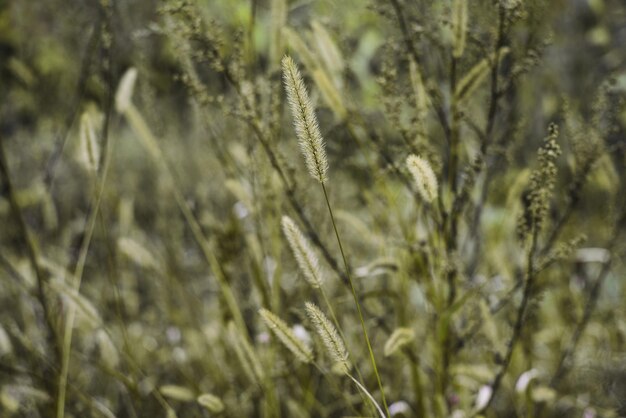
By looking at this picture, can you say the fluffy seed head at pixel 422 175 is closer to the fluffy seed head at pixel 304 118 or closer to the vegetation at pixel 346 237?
the vegetation at pixel 346 237

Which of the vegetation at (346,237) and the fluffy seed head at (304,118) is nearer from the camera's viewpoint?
the fluffy seed head at (304,118)

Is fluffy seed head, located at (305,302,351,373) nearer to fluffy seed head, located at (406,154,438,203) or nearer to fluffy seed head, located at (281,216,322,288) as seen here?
fluffy seed head, located at (281,216,322,288)

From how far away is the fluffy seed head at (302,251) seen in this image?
2.35 feet

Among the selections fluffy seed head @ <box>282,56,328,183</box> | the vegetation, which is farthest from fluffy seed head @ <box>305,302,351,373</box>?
fluffy seed head @ <box>282,56,328,183</box>

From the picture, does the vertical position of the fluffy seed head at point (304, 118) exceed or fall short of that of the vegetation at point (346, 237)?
it exceeds it

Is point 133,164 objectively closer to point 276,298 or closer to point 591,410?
point 276,298

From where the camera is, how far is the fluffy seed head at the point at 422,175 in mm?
712

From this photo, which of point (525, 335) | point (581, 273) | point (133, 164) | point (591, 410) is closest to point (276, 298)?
point (525, 335)

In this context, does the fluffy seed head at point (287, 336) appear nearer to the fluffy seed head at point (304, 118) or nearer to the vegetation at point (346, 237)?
the vegetation at point (346, 237)

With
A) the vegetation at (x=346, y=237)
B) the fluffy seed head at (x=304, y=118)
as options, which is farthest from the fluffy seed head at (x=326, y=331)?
the fluffy seed head at (x=304, y=118)

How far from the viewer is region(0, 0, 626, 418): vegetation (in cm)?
92

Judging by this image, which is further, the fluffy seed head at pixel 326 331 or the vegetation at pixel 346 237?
the vegetation at pixel 346 237

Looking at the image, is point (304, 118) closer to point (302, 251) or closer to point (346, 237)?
point (302, 251)

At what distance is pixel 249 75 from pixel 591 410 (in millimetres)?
938
